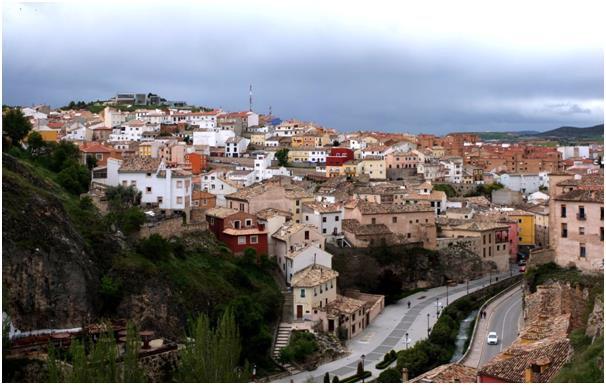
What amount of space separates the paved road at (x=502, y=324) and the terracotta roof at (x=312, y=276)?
Result: 7.06 meters

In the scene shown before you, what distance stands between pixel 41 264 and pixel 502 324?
19.4 meters

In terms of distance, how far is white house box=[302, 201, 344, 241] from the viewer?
139 feet

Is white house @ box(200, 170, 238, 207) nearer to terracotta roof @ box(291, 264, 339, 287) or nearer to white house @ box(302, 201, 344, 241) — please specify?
white house @ box(302, 201, 344, 241)

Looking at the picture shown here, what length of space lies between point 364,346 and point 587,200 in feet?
36.3

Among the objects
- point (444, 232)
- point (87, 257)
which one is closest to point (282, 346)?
point (87, 257)

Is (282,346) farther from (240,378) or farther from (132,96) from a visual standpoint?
(132,96)

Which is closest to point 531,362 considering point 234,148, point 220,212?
point 220,212

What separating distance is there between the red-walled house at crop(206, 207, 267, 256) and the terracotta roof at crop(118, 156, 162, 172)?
381 centimetres

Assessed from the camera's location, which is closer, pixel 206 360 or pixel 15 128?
pixel 206 360

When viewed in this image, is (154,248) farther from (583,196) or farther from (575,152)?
(575,152)

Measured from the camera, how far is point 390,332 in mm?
33531

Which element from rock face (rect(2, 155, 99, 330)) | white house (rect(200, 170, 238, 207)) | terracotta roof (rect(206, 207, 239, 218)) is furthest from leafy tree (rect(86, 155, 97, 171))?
rock face (rect(2, 155, 99, 330))

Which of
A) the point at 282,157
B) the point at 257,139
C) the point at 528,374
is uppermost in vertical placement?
the point at 257,139

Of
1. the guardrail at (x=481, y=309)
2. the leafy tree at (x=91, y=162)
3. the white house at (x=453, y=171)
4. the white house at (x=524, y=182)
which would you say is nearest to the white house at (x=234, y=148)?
the white house at (x=453, y=171)
